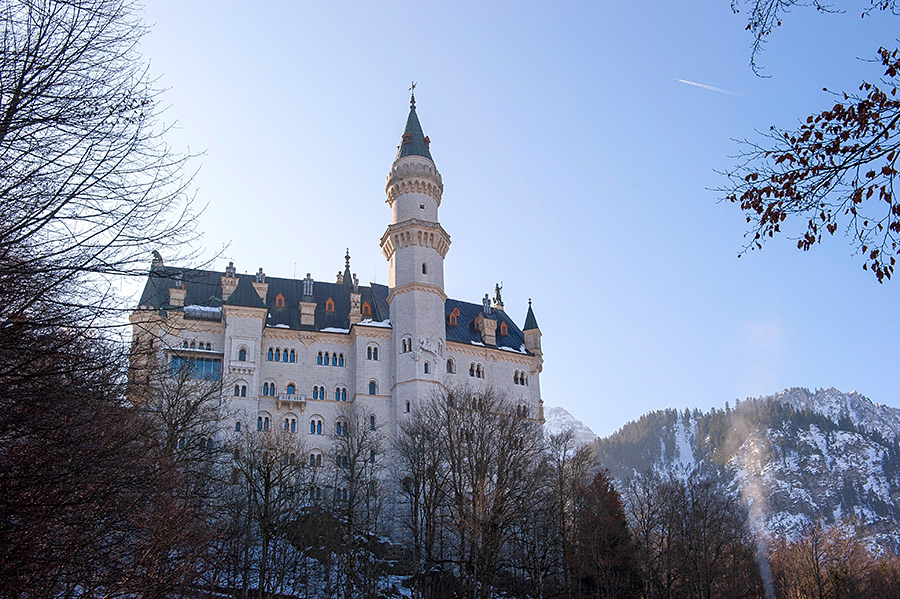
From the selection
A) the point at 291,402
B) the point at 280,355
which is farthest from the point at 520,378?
the point at 280,355

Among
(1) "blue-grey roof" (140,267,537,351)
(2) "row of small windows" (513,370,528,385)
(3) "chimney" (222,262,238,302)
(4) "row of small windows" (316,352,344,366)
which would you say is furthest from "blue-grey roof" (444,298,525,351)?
(3) "chimney" (222,262,238,302)

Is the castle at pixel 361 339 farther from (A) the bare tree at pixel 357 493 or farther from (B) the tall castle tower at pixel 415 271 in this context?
(A) the bare tree at pixel 357 493

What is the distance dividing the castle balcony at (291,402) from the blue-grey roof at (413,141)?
26.6 m

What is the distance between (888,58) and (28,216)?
1245 centimetres

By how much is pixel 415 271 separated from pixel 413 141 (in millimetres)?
15396

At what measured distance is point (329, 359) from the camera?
74562 mm

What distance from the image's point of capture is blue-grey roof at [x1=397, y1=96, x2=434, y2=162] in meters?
83.0

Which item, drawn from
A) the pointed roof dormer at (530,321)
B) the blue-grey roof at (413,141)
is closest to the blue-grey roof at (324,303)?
the pointed roof dormer at (530,321)

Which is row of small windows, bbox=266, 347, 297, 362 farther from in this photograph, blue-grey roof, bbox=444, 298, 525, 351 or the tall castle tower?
blue-grey roof, bbox=444, 298, 525, 351

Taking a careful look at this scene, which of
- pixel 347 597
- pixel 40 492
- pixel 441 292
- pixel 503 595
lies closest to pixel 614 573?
pixel 503 595

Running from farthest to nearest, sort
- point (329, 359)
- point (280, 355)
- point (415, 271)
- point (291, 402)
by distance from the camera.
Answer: point (415, 271) < point (329, 359) < point (280, 355) < point (291, 402)

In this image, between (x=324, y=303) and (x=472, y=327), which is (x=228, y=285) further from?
(x=472, y=327)

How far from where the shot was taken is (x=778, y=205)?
11.0 metres

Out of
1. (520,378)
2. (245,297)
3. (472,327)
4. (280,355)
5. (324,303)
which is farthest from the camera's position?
(472,327)
